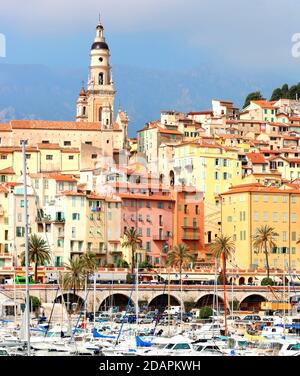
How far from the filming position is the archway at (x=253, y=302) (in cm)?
5880

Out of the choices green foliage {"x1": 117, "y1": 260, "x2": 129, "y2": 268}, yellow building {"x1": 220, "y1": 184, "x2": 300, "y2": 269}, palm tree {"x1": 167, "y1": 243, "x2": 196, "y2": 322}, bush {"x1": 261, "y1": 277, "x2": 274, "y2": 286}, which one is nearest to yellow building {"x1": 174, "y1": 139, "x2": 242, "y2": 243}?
yellow building {"x1": 220, "y1": 184, "x2": 300, "y2": 269}

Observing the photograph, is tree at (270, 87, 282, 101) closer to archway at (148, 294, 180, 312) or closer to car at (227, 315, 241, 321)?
archway at (148, 294, 180, 312)

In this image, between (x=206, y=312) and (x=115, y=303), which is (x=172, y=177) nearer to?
(x=115, y=303)

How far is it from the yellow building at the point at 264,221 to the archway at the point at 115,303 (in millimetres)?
11068

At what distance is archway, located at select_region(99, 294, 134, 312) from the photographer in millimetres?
54625

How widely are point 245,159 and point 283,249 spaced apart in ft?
43.7

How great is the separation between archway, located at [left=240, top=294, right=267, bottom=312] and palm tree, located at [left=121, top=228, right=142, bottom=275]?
7.10 meters

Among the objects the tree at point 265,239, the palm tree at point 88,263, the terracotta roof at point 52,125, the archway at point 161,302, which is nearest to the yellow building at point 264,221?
the tree at point 265,239

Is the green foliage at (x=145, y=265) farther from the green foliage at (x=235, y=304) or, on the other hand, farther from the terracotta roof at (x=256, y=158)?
the terracotta roof at (x=256, y=158)

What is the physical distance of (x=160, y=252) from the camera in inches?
2576

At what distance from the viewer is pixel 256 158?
7694cm
